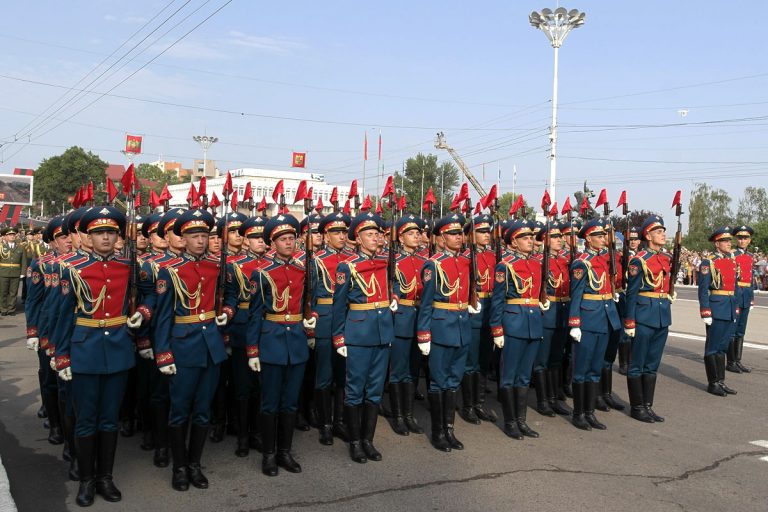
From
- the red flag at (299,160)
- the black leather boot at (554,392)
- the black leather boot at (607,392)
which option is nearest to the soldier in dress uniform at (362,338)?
the black leather boot at (554,392)

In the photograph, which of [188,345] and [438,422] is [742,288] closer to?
[438,422]

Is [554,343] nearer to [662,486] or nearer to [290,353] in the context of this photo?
[662,486]

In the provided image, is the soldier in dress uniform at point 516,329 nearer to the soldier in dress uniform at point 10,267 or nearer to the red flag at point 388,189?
the red flag at point 388,189

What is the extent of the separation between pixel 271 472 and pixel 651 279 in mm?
4482

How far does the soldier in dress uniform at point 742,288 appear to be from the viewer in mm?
9875

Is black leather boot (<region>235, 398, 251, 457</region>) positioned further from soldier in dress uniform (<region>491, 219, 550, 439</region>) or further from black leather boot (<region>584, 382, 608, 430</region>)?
black leather boot (<region>584, 382, 608, 430</region>)

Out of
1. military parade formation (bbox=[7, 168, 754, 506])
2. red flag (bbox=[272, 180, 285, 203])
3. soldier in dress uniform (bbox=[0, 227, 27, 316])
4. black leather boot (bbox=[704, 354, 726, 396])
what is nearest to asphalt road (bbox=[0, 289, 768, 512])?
military parade formation (bbox=[7, 168, 754, 506])

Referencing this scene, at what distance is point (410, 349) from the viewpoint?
730 cm

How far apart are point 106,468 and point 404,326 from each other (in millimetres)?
3049

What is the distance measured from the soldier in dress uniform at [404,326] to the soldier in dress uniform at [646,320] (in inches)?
91.4

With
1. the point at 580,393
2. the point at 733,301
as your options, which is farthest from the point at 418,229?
the point at 733,301

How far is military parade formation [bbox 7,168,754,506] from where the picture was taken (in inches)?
199

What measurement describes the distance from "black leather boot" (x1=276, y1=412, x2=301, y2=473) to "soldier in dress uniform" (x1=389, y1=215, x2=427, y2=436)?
150 centimetres

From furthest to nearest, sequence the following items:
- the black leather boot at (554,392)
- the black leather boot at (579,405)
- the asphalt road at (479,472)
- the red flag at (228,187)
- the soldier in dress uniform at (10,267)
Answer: the soldier in dress uniform at (10,267), the black leather boot at (554,392), the black leather boot at (579,405), the red flag at (228,187), the asphalt road at (479,472)
